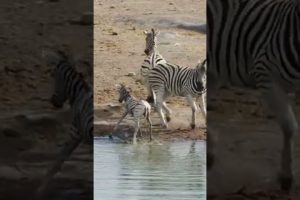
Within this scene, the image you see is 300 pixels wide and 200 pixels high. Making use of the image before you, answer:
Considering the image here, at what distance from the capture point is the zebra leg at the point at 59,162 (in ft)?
15.8

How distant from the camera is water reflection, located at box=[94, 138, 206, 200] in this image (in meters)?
7.02

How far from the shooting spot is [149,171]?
8953 millimetres

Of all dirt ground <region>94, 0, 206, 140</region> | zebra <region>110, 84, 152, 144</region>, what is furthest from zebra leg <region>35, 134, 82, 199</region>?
dirt ground <region>94, 0, 206, 140</region>

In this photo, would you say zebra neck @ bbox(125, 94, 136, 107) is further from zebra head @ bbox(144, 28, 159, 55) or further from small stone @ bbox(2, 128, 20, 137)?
small stone @ bbox(2, 128, 20, 137)

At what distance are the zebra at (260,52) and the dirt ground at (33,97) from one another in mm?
675

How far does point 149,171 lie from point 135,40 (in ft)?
16.0

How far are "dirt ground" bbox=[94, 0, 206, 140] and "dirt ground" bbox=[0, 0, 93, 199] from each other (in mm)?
7796

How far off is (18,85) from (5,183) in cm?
52

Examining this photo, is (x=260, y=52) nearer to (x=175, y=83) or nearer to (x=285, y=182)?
(x=285, y=182)

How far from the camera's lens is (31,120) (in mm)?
4879

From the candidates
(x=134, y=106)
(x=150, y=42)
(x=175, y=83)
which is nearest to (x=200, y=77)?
(x=175, y=83)

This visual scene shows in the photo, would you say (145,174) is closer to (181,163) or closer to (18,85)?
(181,163)

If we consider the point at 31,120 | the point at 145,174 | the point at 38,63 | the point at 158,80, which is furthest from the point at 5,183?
the point at 158,80

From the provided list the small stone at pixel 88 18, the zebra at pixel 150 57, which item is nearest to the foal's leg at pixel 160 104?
the zebra at pixel 150 57
